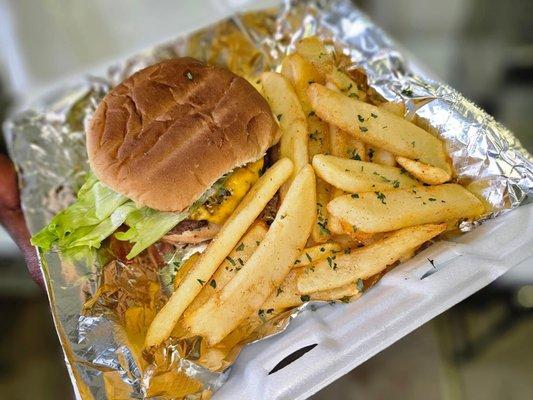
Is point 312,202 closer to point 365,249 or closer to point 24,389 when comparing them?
point 365,249

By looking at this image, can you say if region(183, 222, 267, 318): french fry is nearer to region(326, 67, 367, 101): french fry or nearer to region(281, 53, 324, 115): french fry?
region(281, 53, 324, 115): french fry

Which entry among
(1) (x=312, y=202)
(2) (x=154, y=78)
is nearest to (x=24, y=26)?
(2) (x=154, y=78)

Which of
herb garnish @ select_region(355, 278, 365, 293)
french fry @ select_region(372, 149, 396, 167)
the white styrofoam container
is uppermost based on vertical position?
french fry @ select_region(372, 149, 396, 167)

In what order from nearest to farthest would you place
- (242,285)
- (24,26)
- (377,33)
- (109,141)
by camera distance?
(242,285)
(109,141)
(377,33)
(24,26)

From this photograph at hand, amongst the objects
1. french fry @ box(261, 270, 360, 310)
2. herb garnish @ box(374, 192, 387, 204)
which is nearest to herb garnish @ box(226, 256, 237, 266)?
french fry @ box(261, 270, 360, 310)

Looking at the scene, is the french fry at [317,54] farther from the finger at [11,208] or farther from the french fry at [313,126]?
the finger at [11,208]

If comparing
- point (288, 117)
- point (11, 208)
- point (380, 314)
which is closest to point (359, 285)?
point (380, 314)

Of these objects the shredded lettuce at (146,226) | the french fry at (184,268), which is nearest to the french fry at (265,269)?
the french fry at (184,268)
